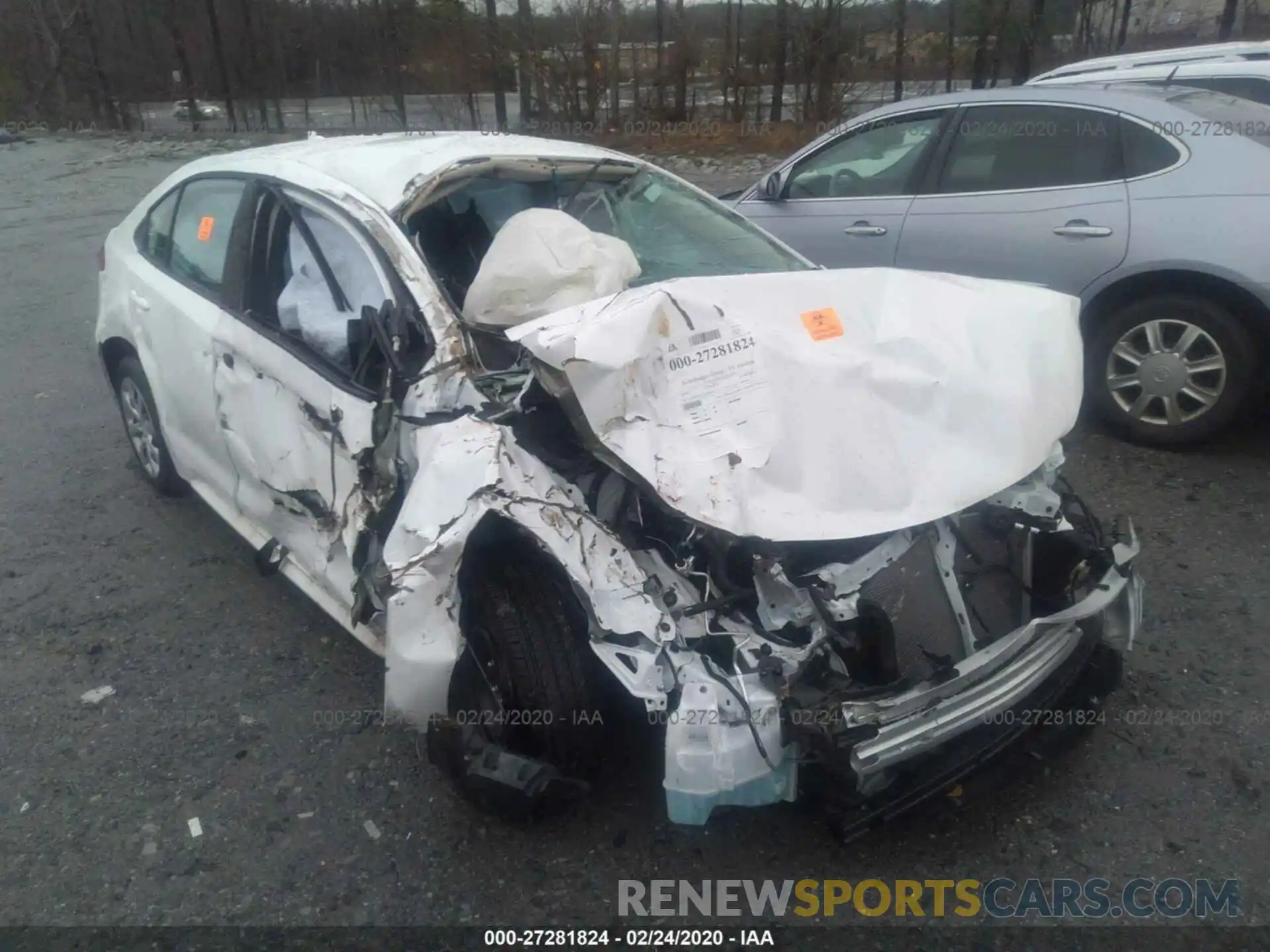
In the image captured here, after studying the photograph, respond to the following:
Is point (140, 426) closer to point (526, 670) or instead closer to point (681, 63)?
point (526, 670)

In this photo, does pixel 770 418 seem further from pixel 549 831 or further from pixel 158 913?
pixel 158 913

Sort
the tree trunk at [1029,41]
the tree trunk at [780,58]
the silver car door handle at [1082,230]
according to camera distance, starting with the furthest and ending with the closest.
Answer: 1. the tree trunk at [780,58]
2. the tree trunk at [1029,41]
3. the silver car door handle at [1082,230]

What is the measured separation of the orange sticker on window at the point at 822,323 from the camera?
8.94 feet

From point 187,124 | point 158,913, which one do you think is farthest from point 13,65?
point 158,913

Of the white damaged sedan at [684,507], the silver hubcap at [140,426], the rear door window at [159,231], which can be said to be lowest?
the silver hubcap at [140,426]

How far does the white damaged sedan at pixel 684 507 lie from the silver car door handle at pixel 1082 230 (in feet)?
6.10

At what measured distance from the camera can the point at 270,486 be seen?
10.8 ft

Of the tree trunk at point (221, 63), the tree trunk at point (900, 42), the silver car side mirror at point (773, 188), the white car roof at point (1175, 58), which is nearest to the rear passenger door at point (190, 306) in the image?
the silver car side mirror at point (773, 188)

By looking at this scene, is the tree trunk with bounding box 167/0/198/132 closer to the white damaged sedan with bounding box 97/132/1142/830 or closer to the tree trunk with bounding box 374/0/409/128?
the tree trunk with bounding box 374/0/409/128

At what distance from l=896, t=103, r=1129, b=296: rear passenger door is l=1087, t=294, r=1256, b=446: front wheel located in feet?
0.99

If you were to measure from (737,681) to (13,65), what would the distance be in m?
35.8

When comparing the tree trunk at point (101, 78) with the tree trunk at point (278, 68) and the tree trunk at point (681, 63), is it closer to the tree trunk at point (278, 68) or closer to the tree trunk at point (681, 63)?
the tree trunk at point (278, 68)

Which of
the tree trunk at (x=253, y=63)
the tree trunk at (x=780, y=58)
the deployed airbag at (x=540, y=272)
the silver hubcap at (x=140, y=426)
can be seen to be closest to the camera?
the deployed airbag at (x=540, y=272)

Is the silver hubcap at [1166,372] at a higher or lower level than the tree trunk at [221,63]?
lower
